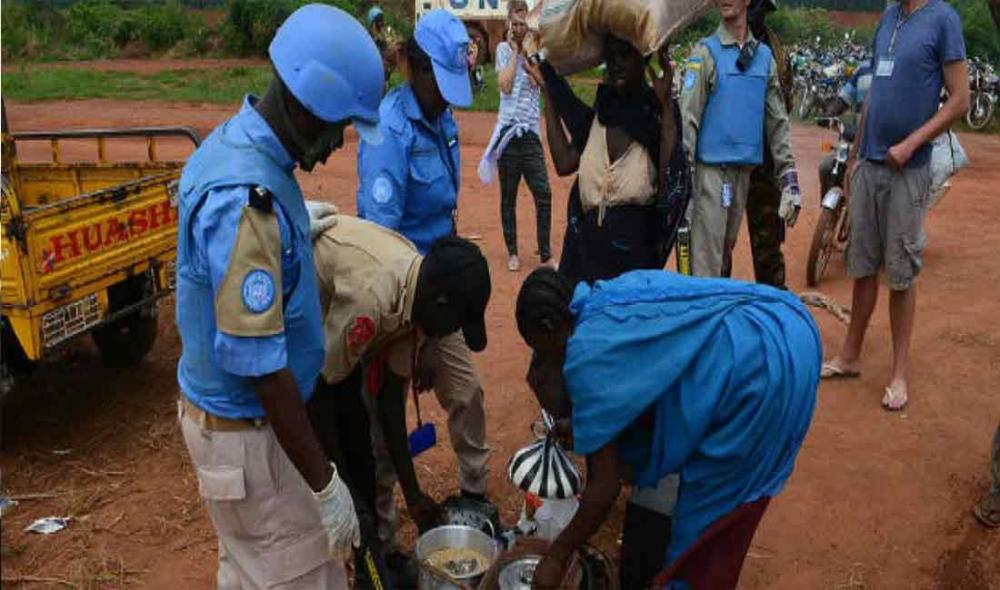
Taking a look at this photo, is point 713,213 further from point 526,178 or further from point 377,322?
point 526,178

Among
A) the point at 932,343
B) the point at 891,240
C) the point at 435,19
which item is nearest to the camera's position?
the point at 435,19

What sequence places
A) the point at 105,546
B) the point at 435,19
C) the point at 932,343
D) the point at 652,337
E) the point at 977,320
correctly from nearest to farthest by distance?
the point at 652,337 < the point at 435,19 < the point at 105,546 < the point at 932,343 < the point at 977,320

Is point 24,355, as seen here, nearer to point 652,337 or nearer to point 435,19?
point 435,19

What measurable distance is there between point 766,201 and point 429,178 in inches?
76.6

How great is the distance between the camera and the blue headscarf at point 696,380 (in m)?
2.40

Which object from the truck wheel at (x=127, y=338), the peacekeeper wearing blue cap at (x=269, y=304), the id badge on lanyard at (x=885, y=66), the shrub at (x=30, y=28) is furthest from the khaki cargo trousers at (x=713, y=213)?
the shrub at (x=30, y=28)

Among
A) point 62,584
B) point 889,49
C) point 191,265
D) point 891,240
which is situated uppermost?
point 889,49

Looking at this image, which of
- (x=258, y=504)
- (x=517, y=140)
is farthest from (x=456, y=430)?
(x=517, y=140)

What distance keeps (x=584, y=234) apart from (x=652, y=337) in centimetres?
154

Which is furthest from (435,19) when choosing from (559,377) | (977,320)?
(977,320)

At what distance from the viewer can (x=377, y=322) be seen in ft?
8.89

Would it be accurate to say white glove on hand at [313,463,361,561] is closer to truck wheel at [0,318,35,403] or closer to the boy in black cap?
the boy in black cap

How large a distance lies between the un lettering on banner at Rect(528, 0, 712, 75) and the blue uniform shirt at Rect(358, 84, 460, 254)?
22.9 inches

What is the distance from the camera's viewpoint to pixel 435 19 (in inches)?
141
